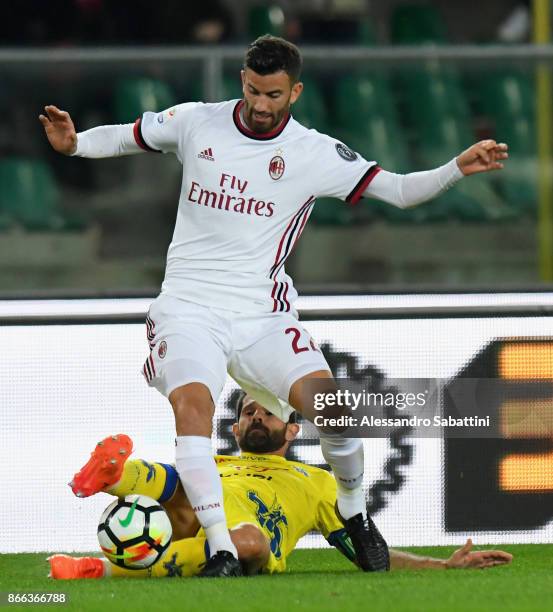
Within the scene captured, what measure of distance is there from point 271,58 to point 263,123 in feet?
0.83

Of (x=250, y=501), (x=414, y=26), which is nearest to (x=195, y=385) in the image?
(x=250, y=501)

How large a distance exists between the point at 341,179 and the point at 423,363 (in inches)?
52.2

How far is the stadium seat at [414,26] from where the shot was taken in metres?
11.7

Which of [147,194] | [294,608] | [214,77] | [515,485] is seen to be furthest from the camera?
[147,194]

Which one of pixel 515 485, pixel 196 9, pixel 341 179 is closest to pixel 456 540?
pixel 515 485

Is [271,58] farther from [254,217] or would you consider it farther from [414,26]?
[414,26]

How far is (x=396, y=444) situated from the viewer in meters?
6.55

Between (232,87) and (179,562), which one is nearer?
(179,562)

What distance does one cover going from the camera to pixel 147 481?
17.3 ft

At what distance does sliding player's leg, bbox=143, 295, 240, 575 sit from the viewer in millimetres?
5012

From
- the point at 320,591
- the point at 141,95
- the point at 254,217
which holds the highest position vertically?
the point at 141,95

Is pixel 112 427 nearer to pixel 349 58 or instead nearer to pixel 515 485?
pixel 515 485

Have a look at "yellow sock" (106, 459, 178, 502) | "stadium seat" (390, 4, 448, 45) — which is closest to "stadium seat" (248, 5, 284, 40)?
"stadium seat" (390, 4, 448, 45)

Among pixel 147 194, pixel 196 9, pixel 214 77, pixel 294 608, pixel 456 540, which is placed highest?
pixel 196 9
